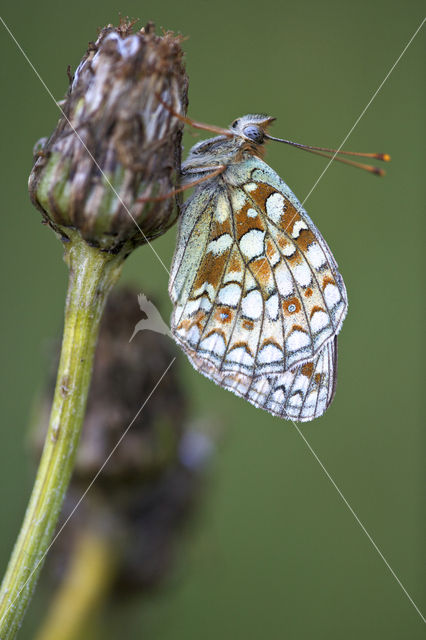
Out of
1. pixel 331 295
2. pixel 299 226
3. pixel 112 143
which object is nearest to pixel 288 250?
pixel 299 226

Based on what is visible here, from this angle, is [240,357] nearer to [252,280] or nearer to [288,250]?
[252,280]

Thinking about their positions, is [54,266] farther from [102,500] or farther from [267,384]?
[267,384]

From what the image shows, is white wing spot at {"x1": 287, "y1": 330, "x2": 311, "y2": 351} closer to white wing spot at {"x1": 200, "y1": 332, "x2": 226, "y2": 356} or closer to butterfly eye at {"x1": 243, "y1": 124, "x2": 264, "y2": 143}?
white wing spot at {"x1": 200, "y1": 332, "x2": 226, "y2": 356}

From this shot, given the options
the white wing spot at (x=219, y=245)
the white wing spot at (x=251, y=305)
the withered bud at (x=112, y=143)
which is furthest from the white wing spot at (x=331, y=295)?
the withered bud at (x=112, y=143)

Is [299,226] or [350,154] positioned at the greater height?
[350,154]

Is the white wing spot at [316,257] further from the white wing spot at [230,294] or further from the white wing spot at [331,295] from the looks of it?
the white wing spot at [230,294]

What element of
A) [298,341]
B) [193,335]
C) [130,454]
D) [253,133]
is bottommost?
[130,454]

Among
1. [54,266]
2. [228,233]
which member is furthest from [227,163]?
[54,266]

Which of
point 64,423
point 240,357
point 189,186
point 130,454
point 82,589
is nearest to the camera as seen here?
point 64,423

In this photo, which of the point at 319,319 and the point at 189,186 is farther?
the point at 319,319
